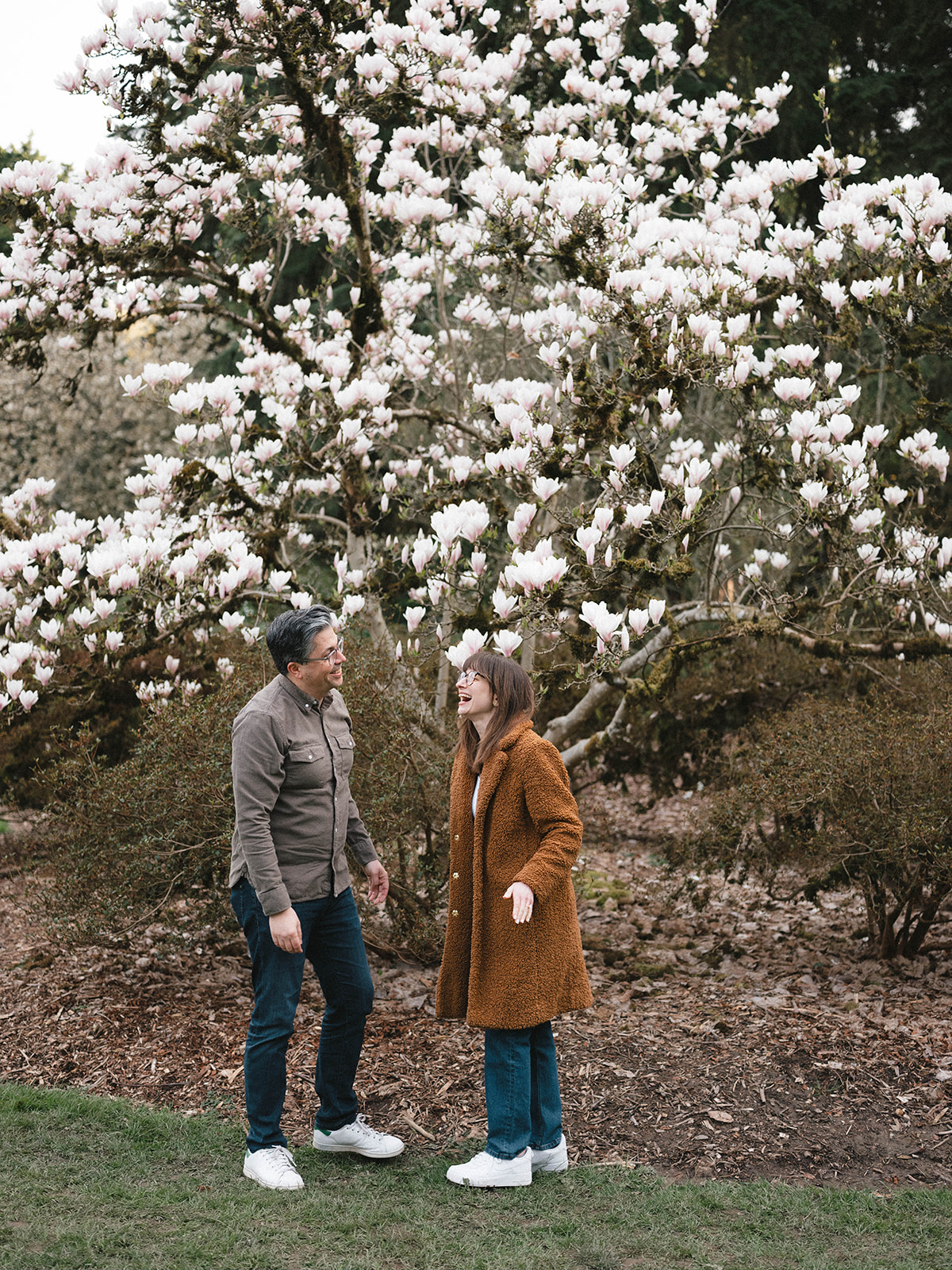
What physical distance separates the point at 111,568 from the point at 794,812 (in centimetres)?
323

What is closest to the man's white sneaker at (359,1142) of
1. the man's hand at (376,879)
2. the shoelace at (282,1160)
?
the shoelace at (282,1160)

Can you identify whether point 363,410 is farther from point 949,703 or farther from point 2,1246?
point 2,1246

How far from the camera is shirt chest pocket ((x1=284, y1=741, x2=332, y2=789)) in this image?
3.37 meters

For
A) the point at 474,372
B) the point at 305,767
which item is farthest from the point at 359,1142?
the point at 474,372

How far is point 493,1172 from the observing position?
331 centimetres

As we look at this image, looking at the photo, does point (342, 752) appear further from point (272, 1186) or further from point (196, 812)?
point (196, 812)

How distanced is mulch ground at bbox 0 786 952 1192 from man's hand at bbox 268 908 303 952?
1.09 metres

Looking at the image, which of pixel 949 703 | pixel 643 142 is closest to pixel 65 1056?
pixel 949 703

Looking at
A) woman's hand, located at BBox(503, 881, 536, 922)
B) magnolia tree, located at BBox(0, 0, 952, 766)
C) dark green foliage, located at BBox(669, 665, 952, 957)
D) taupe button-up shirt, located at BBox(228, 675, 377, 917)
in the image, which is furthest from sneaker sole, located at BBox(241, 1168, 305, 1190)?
dark green foliage, located at BBox(669, 665, 952, 957)

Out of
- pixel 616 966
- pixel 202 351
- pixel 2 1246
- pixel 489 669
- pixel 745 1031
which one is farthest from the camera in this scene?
pixel 202 351

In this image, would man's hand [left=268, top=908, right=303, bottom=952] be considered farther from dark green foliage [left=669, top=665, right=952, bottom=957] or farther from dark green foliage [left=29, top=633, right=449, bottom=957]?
dark green foliage [left=669, top=665, right=952, bottom=957]

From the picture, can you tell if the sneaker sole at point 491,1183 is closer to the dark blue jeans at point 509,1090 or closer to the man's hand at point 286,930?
the dark blue jeans at point 509,1090

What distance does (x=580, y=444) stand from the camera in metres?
5.22

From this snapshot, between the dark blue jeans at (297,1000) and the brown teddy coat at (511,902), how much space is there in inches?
12.2
